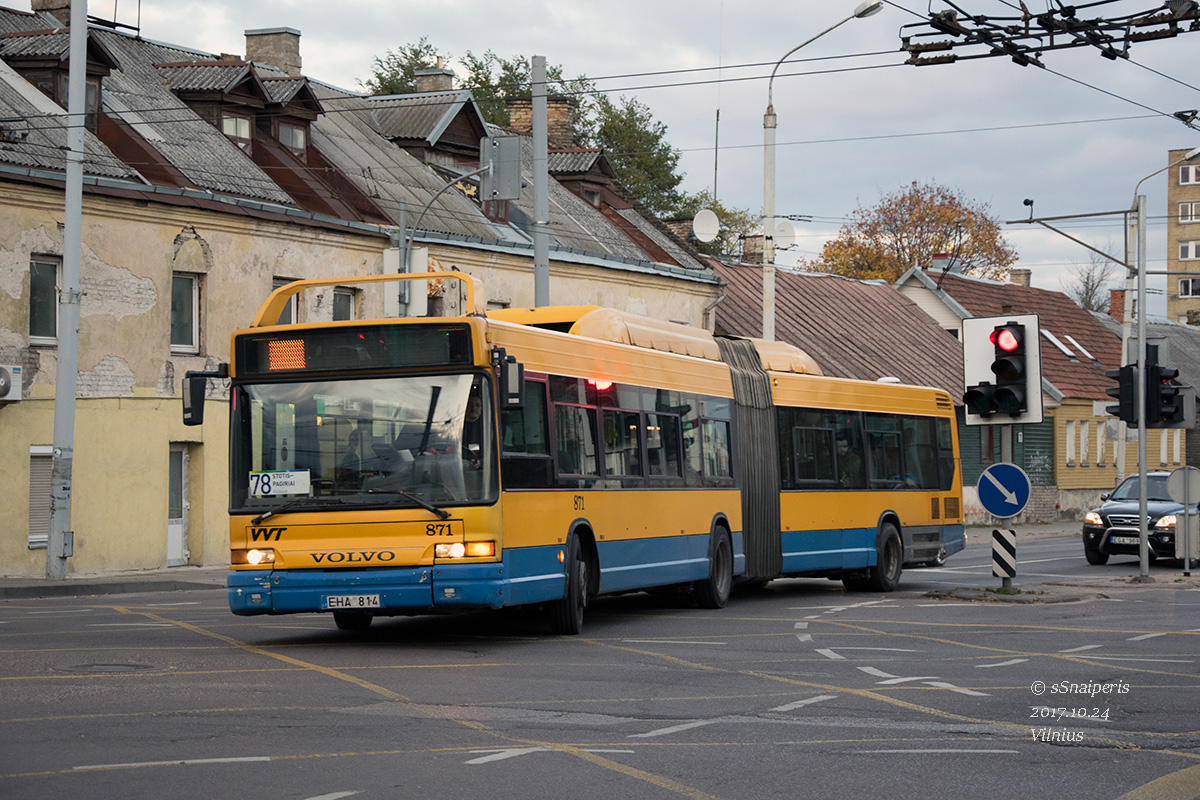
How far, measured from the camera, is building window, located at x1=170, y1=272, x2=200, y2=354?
28.6m

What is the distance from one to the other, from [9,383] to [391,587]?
554 inches

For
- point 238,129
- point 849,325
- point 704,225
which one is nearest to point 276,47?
point 238,129

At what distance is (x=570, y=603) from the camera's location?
1515 centimetres

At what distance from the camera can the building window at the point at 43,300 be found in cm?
2600

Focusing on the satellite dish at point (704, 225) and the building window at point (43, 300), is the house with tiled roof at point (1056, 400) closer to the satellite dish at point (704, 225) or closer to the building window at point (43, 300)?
the satellite dish at point (704, 225)

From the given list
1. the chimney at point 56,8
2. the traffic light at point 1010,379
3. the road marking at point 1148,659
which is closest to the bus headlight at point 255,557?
the road marking at point 1148,659

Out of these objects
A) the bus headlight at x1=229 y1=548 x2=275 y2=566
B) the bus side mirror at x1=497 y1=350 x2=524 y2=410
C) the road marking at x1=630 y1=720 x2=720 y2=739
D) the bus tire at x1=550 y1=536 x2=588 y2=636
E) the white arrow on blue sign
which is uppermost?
the bus side mirror at x1=497 y1=350 x2=524 y2=410

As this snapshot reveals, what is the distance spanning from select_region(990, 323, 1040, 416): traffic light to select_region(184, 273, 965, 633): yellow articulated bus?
3.32 m

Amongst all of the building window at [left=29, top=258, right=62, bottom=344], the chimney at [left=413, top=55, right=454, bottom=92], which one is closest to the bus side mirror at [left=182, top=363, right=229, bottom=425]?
the building window at [left=29, top=258, right=62, bottom=344]

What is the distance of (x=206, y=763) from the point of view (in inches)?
326

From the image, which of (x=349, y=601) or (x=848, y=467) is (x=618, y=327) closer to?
(x=349, y=601)

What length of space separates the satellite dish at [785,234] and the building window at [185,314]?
36.3 feet

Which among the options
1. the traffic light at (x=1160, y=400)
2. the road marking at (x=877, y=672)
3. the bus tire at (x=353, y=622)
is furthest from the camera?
the traffic light at (x=1160, y=400)

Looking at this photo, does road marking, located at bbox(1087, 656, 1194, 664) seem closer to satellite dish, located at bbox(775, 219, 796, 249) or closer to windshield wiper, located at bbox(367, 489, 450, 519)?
windshield wiper, located at bbox(367, 489, 450, 519)
